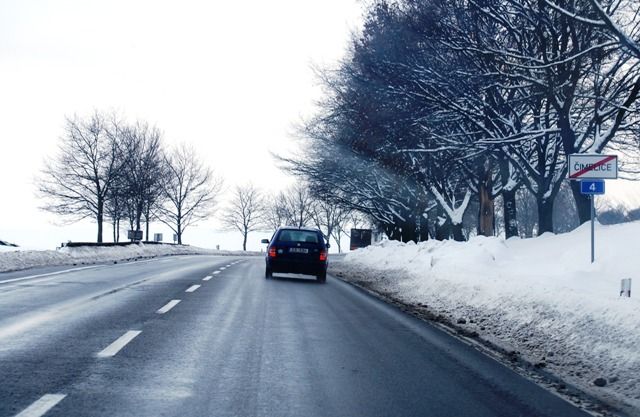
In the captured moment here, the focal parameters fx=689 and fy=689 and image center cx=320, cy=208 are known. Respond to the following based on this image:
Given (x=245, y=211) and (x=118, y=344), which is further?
(x=245, y=211)

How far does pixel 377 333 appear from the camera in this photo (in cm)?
932

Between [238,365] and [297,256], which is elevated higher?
[297,256]

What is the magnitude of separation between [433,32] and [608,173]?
266 inches

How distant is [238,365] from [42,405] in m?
2.10

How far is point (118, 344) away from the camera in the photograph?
7.57 m

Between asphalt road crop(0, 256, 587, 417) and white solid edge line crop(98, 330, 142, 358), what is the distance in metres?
0.01

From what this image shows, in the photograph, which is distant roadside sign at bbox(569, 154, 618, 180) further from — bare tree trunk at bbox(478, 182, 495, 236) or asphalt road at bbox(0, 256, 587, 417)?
bare tree trunk at bbox(478, 182, 495, 236)


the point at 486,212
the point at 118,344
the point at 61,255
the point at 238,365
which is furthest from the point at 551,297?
the point at 61,255

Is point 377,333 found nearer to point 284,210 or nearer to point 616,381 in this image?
point 616,381

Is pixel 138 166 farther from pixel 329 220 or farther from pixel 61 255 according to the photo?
pixel 329 220

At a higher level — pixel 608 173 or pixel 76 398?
pixel 608 173

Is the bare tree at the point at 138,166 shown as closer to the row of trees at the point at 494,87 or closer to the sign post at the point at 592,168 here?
the row of trees at the point at 494,87

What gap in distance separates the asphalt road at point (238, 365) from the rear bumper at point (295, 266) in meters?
7.55

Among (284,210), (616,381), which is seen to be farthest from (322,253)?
(284,210)
